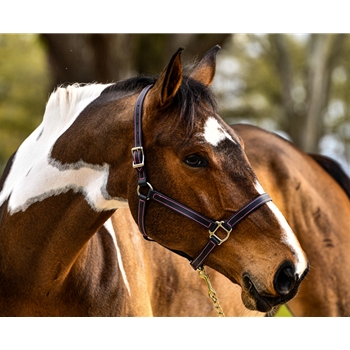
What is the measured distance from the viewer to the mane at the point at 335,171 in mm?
5219

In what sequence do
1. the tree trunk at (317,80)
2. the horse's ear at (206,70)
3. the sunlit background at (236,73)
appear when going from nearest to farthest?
the horse's ear at (206,70) < the sunlit background at (236,73) < the tree trunk at (317,80)

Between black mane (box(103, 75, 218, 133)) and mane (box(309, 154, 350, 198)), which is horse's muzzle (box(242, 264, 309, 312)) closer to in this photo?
black mane (box(103, 75, 218, 133))

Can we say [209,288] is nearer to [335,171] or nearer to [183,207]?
[183,207]

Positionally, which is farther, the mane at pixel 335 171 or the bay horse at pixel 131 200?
the mane at pixel 335 171

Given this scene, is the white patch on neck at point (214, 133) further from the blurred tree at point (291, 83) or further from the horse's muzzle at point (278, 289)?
the blurred tree at point (291, 83)

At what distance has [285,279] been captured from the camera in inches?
93.9

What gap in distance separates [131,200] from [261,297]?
2.55ft

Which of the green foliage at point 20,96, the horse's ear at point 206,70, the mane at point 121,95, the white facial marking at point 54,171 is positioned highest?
the horse's ear at point 206,70

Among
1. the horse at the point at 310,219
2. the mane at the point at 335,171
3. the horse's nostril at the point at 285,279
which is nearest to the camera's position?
the horse's nostril at the point at 285,279

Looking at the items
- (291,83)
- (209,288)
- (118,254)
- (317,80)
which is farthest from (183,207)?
(291,83)

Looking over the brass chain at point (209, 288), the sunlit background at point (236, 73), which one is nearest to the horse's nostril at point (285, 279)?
the brass chain at point (209, 288)

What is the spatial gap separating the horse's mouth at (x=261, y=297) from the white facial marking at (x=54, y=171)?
0.77 metres

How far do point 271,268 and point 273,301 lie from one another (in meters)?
0.16
